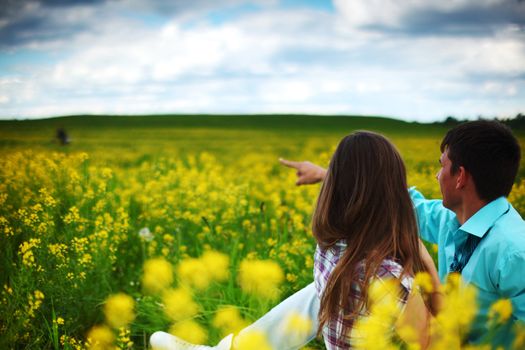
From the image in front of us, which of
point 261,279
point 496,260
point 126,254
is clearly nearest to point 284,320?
point 261,279

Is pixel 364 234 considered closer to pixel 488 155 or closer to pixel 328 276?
pixel 328 276

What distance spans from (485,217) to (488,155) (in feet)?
0.86

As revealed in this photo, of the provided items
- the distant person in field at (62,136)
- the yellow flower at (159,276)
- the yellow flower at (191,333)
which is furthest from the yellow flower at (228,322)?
the distant person in field at (62,136)

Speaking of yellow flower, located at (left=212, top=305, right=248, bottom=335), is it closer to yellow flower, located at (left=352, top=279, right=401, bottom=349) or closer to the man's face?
yellow flower, located at (left=352, top=279, right=401, bottom=349)

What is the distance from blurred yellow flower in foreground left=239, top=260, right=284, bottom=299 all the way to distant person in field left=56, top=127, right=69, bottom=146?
3804 millimetres

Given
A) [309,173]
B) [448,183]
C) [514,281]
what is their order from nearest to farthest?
[514,281], [448,183], [309,173]

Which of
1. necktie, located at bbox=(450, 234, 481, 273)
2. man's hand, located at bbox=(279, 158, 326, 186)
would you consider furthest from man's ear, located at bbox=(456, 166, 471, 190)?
man's hand, located at bbox=(279, 158, 326, 186)

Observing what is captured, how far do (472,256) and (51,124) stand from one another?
4.74 metres

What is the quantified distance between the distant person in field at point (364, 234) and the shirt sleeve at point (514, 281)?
300 mm

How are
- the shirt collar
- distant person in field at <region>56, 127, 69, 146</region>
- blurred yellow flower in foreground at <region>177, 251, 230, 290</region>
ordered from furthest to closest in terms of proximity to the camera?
distant person in field at <region>56, 127, 69, 146</region> < blurred yellow flower in foreground at <region>177, 251, 230, 290</region> < the shirt collar

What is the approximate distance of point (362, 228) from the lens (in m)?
1.89

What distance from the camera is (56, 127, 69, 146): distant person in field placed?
227 inches

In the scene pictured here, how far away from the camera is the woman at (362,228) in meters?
1.82

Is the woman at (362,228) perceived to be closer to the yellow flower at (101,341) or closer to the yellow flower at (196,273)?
the yellow flower at (196,273)
